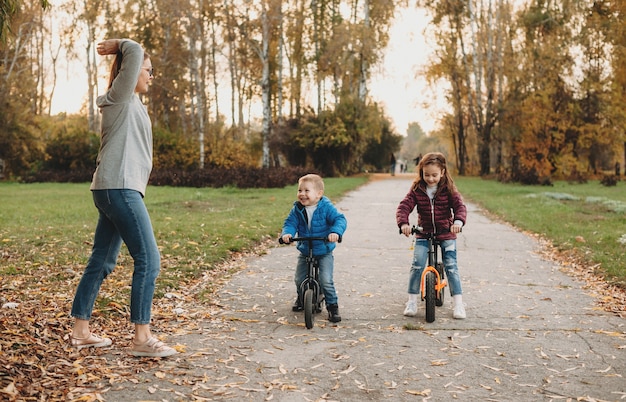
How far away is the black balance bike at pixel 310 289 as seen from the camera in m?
5.25

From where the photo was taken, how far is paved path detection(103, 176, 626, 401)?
3848 mm

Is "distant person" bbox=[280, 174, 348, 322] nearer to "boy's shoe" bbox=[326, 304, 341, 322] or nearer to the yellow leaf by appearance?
"boy's shoe" bbox=[326, 304, 341, 322]

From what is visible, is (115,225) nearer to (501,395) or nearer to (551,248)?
(501,395)

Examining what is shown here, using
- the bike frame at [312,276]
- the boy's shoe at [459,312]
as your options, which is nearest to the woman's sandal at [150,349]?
the bike frame at [312,276]

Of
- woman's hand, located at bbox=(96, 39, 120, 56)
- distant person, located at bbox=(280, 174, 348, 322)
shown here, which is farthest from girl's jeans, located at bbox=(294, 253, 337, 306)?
woman's hand, located at bbox=(96, 39, 120, 56)

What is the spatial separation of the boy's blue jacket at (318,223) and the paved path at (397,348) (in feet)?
2.28

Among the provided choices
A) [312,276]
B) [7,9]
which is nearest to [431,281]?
[312,276]

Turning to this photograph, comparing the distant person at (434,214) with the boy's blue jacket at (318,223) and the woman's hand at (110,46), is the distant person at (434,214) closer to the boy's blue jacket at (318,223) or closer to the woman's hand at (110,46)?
the boy's blue jacket at (318,223)

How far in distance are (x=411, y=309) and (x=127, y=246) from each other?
2.83 meters

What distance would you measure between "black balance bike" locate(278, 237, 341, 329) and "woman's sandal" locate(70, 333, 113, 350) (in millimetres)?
1587

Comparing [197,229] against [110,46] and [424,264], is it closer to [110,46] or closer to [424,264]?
[424,264]

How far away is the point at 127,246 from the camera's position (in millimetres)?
4121

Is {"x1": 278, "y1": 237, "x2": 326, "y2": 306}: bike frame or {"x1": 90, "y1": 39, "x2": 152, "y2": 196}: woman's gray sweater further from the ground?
{"x1": 90, "y1": 39, "x2": 152, "y2": 196}: woman's gray sweater

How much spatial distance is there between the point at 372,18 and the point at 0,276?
37086mm
